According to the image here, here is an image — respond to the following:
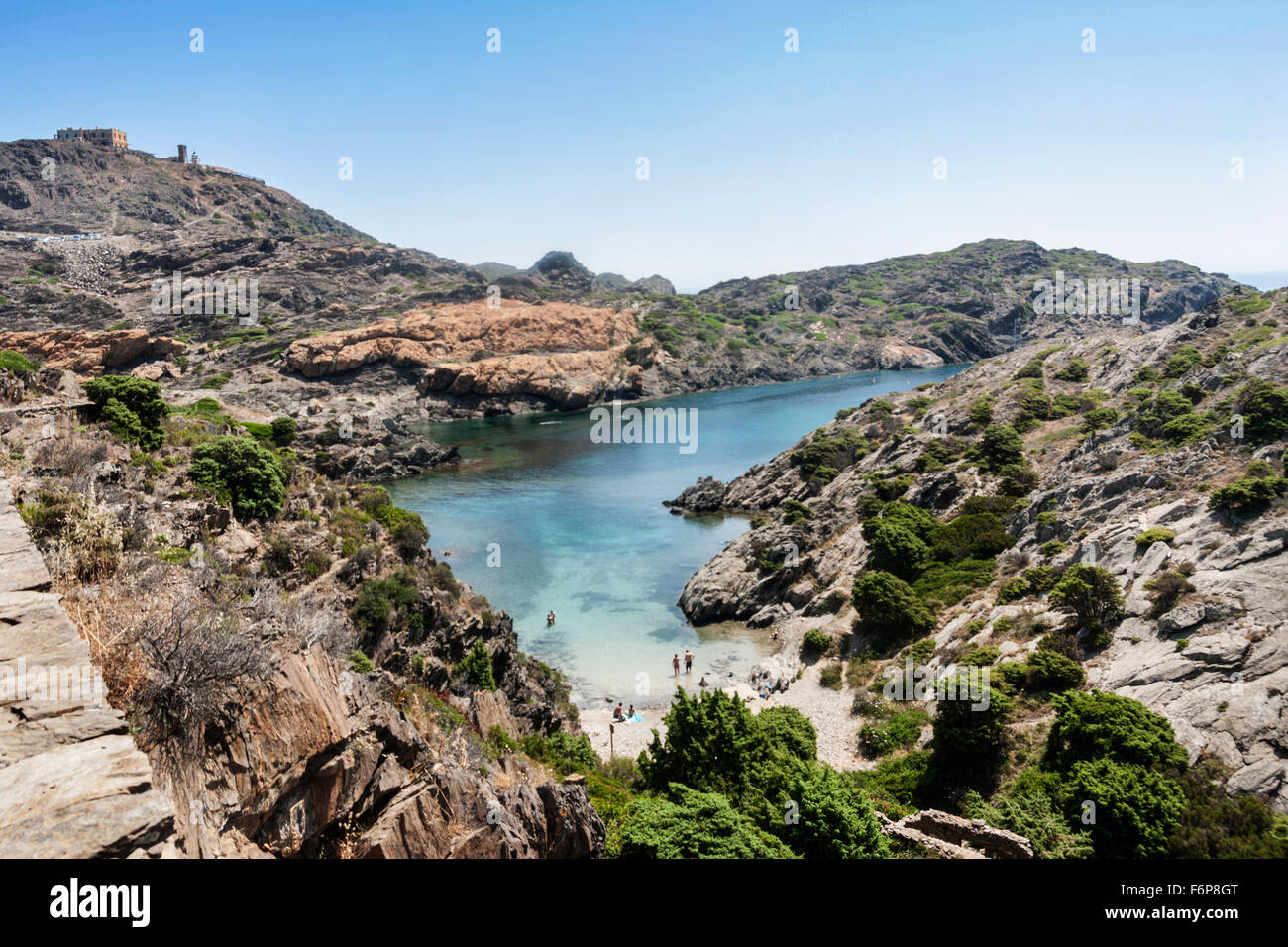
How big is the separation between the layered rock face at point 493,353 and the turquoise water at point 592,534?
1029 centimetres

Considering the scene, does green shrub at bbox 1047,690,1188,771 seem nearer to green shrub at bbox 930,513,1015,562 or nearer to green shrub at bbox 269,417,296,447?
green shrub at bbox 930,513,1015,562

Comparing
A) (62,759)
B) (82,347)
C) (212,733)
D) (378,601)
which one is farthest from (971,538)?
(82,347)

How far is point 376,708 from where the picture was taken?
9734 millimetres

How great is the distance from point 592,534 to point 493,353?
7349 cm

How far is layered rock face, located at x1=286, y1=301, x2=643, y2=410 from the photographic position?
108062 mm

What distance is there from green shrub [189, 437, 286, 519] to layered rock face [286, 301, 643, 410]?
287 ft

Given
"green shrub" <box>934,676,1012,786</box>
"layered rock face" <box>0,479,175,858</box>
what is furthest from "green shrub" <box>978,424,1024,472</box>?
"layered rock face" <box>0,479,175,858</box>

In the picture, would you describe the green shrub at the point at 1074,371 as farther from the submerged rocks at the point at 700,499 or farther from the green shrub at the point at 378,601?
the green shrub at the point at 378,601

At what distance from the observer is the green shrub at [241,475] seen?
2295 cm

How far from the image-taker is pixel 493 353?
118 meters

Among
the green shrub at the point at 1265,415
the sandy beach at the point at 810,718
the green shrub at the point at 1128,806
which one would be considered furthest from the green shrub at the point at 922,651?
the green shrub at the point at 1265,415

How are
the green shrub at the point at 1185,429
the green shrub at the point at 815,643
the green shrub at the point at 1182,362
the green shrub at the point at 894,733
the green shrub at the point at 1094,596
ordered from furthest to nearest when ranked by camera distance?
1. the green shrub at the point at 1182,362
2. the green shrub at the point at 1185,429
3. the green shrub at the point at 815,643
4. the green shrub at the point at 1094,596
5. the green shrub at the point at 894,733

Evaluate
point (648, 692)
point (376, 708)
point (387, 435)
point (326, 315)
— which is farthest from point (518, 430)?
point (376, 708)
